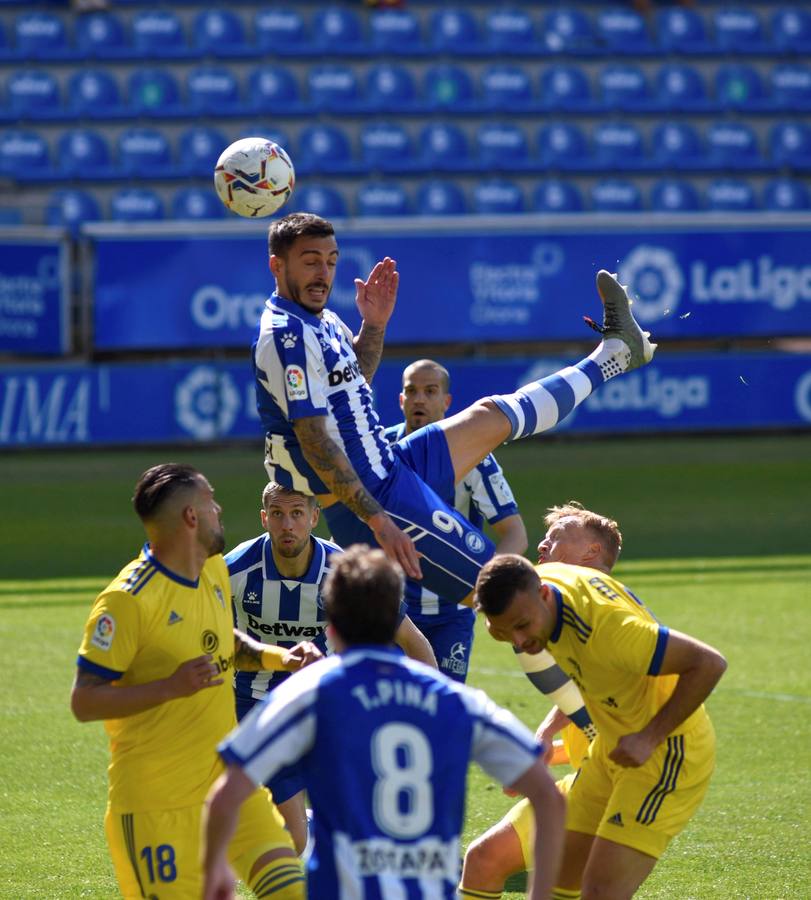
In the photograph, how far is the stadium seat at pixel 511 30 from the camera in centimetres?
2347

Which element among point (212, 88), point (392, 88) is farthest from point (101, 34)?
point (392, 88)

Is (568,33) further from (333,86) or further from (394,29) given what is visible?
(333,86)

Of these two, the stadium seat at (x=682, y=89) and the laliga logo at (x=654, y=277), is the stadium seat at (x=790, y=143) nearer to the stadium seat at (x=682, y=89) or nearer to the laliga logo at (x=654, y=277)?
the stadium seat at (x=682, y=89)

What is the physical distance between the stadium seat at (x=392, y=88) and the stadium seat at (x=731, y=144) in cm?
469

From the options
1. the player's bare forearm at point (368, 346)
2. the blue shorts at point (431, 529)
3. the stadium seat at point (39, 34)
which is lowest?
the blue shorts at point (431, 529)

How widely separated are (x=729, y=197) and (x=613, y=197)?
1939mm

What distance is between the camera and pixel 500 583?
4.11 metres

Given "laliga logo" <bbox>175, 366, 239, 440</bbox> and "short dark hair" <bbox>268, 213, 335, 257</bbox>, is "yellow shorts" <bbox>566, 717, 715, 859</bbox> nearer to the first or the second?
"short dark hair" <bbox>268, 213, 335, 257</bbox>

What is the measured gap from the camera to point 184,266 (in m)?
18.7

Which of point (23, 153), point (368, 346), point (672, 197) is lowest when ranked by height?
point (368, 346)

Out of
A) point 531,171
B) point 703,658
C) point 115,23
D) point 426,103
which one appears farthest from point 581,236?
point 703,658

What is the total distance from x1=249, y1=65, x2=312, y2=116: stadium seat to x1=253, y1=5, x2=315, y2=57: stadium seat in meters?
0.51

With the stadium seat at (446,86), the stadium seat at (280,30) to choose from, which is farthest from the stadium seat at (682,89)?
the stadium seat at (280,30)

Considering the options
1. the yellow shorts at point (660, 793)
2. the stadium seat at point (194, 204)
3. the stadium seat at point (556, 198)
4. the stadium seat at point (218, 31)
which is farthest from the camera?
the stadium seat at point (218, 31)
